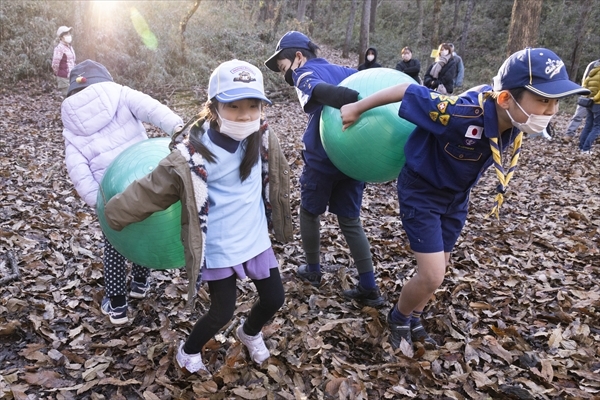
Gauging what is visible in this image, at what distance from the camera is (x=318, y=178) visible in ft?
12.1

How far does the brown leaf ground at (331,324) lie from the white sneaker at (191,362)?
0.33ft

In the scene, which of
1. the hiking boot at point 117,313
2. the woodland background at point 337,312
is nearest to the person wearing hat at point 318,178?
the woodland background at point 337,312

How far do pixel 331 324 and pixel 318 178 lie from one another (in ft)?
3.97

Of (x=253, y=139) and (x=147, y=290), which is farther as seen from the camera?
(x=147, y=290)

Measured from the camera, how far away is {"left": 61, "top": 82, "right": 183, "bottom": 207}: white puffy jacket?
3.19m

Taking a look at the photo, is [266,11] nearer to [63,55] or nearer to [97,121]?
[63,55]

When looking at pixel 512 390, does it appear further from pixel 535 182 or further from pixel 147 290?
pixel 535 182

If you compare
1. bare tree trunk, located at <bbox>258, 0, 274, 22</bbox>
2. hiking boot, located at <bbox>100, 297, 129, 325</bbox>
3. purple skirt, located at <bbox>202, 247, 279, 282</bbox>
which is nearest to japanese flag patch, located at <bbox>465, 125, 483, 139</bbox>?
purple skirt, located at <bbox>202, 247, 279, 282</bbox>

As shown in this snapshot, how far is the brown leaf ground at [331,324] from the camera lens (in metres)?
3.02

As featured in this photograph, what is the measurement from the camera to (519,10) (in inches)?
355

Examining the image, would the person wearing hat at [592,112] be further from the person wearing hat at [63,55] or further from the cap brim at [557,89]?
the person wearing hat at [63,55]

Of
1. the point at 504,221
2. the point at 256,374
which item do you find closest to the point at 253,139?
the point at 256,374

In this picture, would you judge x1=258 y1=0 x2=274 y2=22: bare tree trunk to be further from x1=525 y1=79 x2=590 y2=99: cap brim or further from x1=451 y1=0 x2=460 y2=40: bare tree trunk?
x1=525 y1=79 x2=590 y2=99: cap brim

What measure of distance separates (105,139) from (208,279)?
146cm
